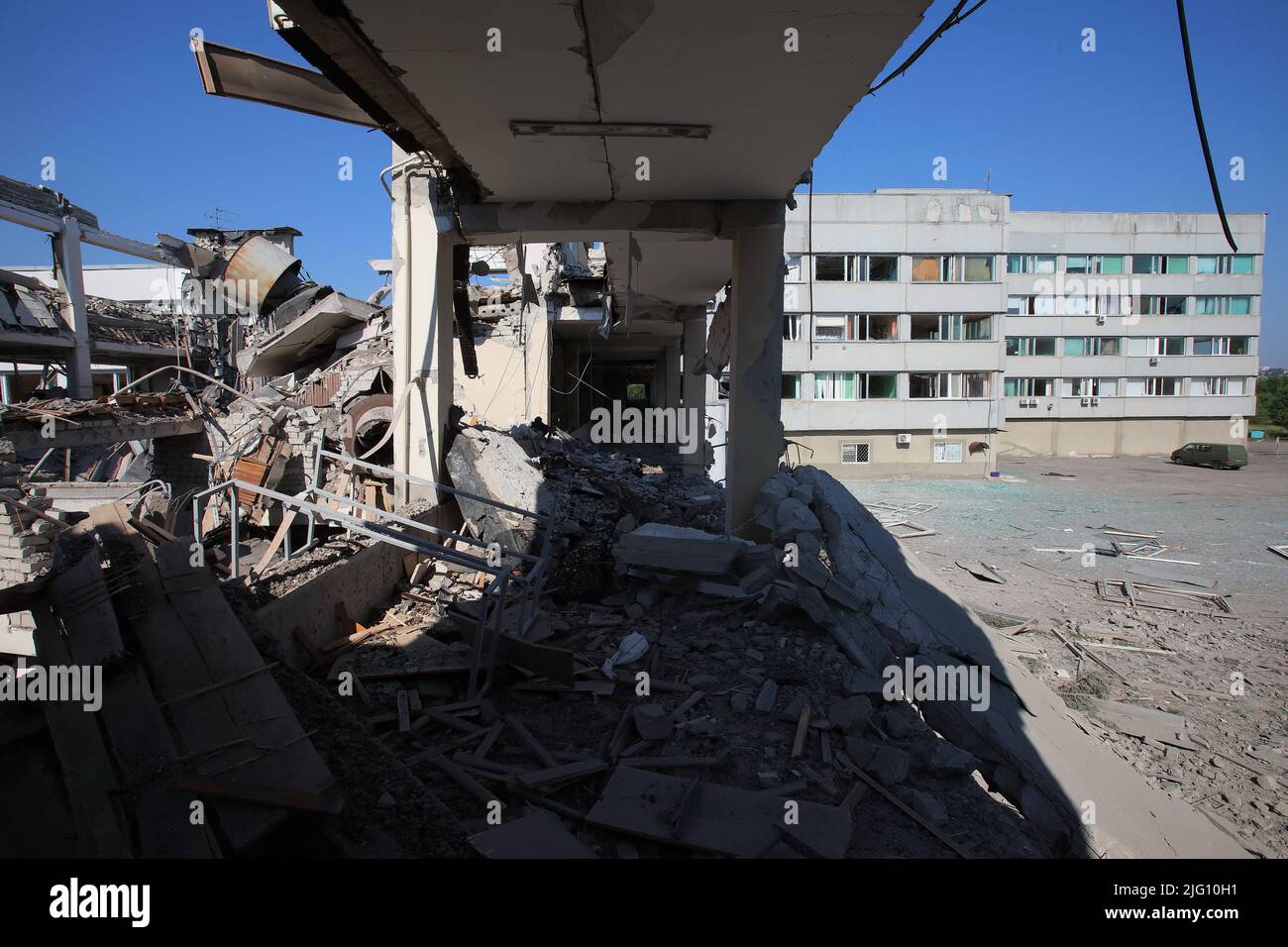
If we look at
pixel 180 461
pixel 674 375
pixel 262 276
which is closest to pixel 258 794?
pixel 674 375

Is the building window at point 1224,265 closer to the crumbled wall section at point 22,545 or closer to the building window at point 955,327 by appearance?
the building window at point 955,327

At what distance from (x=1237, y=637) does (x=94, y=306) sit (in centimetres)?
3666

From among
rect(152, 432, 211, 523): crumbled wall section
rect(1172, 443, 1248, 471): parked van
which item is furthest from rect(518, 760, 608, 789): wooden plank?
rect(1172, 443, 1248, 471): parked van

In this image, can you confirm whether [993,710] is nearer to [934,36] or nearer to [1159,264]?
[934,36]

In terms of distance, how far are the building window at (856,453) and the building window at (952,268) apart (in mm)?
7759

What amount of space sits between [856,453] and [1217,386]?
24.4 metres

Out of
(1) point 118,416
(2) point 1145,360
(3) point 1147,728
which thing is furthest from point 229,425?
(2) point 1145,360

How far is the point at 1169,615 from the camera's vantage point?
1052 cm

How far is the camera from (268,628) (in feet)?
13.0

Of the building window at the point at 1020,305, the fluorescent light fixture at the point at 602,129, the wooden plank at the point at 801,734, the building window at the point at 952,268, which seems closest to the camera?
the wooden plank at the point at 801,734

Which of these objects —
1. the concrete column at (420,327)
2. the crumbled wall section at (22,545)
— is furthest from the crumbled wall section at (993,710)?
the crumbled wall section at (22,545)

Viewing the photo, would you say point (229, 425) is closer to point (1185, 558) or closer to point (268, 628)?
point (268, 628)

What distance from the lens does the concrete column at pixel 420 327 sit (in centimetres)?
704

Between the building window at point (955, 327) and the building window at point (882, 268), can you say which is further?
the building window at point (955, 327)
